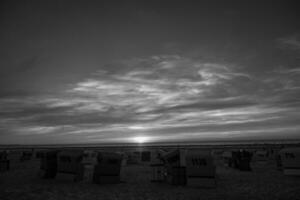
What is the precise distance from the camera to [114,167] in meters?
17.0

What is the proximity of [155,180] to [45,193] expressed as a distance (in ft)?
27.0

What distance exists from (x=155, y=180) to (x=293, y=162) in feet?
43.7

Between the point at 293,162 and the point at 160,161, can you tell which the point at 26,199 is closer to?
the point at 160,161

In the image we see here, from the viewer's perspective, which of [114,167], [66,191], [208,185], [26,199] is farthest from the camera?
[114,167]

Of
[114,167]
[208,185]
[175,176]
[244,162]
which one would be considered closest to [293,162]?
[244,162]

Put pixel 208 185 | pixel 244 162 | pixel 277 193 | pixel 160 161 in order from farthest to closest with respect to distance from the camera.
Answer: pixel 244 162 < pixel 160 161 < pixel 208 185 < pixel 277 193

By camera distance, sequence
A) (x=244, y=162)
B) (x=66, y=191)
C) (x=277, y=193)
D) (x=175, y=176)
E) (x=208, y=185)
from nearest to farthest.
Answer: (x=277, y=193), (x=66, y=191), (x=208, y=185), (x=175, y=176), (x=244, y=162)

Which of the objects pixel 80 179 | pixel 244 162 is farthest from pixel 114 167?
pixel 244 162

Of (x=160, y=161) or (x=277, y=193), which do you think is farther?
(x=160, y=161)

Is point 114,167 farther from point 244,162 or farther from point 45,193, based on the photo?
point 244,162

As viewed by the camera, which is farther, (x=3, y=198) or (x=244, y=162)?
(x=244, y=162)

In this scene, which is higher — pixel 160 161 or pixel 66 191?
pixel 160 161

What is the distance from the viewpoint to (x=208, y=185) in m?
14.6

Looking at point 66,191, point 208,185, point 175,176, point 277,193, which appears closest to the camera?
point 277,193
